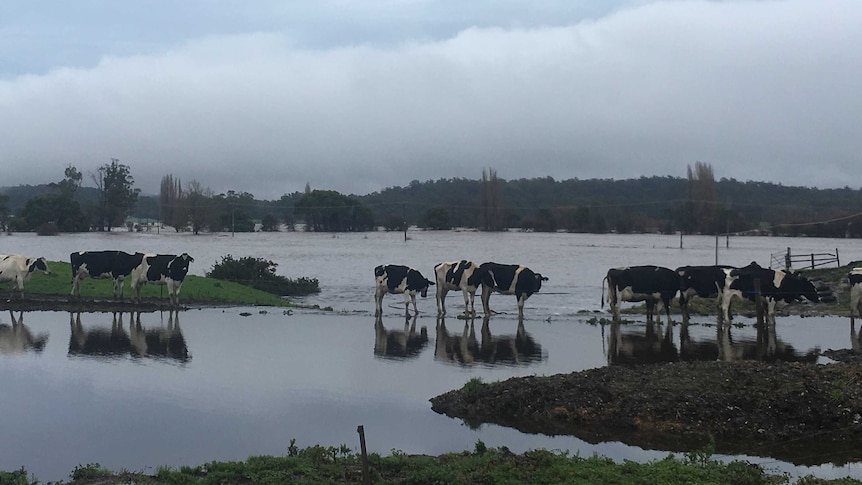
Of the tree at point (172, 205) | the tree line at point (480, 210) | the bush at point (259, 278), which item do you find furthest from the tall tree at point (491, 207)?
the bush at point (259, 278)

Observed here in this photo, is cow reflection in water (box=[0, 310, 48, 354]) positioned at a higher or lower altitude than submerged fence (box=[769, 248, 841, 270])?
lower

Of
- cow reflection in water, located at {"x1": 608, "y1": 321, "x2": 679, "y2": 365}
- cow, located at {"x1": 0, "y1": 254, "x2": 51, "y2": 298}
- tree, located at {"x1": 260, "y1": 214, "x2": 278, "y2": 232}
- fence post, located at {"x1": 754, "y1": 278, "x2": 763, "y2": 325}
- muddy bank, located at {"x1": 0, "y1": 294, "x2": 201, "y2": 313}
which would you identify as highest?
tree, located at {"x1": 260, "y1": 214, "x2": 278, "y2": 232}

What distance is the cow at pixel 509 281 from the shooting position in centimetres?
2566

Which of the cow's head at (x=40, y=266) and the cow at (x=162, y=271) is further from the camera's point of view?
the cow's head at (x=40, y=266)

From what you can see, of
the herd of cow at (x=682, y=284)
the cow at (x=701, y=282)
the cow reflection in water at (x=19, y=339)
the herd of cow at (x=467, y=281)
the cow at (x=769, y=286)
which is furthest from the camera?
the herd of cow at (x=467, y=281)

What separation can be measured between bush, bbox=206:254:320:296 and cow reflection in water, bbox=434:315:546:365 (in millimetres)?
15992

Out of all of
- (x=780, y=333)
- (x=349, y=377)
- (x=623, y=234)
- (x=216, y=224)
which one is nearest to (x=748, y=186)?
(x=623, y=234)

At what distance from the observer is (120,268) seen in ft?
92.7

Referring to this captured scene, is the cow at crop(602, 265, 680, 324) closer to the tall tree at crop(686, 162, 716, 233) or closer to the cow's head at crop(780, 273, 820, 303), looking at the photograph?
the cow's head at crop(780, 273, 820, 303)

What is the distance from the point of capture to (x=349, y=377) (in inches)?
597

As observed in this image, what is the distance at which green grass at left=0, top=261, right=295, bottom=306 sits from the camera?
29.4 meters

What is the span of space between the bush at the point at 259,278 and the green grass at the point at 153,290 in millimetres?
4347

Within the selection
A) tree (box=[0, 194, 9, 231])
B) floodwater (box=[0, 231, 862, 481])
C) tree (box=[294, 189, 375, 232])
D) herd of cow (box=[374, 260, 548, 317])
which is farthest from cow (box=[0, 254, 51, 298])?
tree (box=[294, 189, 375, 232])

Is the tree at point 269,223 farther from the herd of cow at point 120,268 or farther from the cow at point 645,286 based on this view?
the cow at point 645,286
